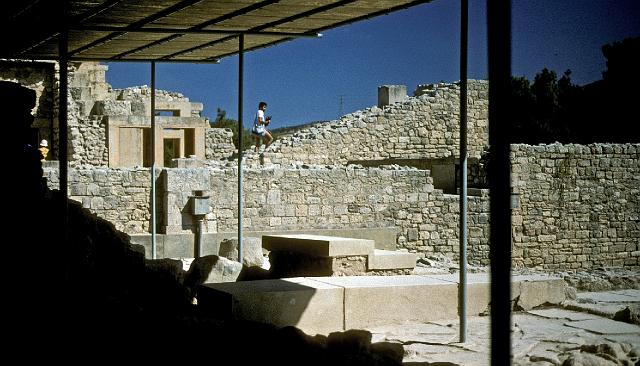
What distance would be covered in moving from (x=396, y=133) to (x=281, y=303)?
630 inches

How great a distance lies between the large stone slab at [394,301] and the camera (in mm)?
8031

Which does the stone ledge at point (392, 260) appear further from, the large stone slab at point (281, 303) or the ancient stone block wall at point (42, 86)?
the ancient stone block wall at point (42, 86)

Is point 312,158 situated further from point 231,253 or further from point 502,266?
point 502,266

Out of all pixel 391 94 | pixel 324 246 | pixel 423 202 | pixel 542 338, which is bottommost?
pixel 542 338

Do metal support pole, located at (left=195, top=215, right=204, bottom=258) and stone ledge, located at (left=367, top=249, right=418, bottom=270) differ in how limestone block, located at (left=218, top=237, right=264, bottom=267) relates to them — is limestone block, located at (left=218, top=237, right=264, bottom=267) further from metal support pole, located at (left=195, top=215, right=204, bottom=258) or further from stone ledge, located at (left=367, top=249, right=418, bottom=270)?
stone ledge, located at (left=367, top=249, right=418, bottom=270)

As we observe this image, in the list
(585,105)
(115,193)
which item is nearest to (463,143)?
(115,193)

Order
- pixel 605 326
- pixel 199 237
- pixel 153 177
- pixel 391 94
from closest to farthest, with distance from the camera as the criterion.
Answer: pixel 605 326 → pixel 153 177 → pixel 199 237 → pixel 391 94

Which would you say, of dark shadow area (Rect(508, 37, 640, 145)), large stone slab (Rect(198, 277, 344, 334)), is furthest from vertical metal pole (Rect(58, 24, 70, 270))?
dark shadow area (Rect(508, 37, 640, 145))

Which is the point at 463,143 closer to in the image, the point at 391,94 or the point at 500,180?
the point at 500,180

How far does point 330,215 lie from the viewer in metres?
15.0

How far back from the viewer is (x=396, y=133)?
23219 millimetres

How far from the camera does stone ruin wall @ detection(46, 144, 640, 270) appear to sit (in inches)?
532

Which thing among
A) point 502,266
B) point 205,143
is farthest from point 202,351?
point 205,143

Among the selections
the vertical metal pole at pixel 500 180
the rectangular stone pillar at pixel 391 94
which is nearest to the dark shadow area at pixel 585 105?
the rectangular stone pillar at pixel 391 94
